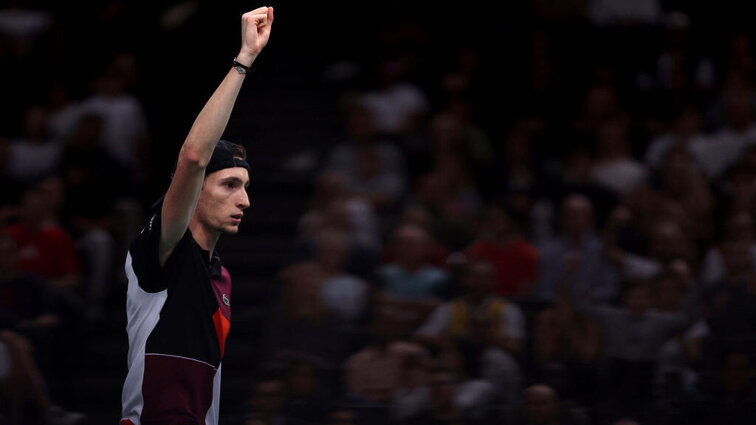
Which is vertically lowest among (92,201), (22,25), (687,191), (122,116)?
(687,191)

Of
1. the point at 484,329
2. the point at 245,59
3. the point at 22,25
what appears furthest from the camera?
the point at 22,25

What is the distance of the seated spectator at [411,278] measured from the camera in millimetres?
6891

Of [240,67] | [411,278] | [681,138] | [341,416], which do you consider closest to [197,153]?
[240,67]

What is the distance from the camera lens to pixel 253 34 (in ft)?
11.5

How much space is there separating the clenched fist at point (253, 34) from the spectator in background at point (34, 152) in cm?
577

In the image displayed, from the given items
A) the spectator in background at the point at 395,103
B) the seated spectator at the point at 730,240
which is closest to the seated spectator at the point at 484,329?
the seated spectator at the point at 730,240

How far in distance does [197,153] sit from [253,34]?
42 centimetres

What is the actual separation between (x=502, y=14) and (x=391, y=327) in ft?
15.4

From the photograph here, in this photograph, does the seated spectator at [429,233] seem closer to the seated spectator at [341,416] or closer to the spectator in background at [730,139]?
the seated spectator at [341,416]

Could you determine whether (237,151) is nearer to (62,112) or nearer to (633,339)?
(633,339)

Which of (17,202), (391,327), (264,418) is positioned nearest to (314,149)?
(17,202)

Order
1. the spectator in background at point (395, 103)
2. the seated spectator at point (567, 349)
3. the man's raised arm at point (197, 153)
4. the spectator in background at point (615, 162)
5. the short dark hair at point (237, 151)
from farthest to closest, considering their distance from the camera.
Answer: the spectator in background at point (395, 103)
the spectator in background at point (615, 162)
the seated spectator at point (567, 349)
the short dark hair at point (237, 151)
the man's raised arm at point (197, 153)

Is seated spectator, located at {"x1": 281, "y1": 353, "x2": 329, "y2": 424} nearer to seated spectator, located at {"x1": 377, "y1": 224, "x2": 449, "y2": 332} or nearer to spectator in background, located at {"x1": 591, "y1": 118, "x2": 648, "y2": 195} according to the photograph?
seated spectator, located at {"x1": 377, "y1": 224, "x2": 449, "y2": 332}

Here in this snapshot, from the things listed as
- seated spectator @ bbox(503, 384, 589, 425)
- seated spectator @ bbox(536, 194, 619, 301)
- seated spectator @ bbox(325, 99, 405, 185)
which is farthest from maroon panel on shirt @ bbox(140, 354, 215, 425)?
seated spectator @ bbox(325, 99, 405, 185)
